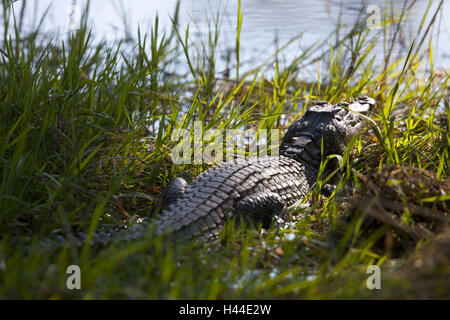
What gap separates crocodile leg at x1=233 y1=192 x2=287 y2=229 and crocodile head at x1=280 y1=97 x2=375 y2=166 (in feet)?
2.90

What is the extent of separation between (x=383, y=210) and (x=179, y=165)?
1792 millimetres

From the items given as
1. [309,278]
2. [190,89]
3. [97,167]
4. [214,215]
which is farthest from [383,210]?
[190,89]

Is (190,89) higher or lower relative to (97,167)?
higher

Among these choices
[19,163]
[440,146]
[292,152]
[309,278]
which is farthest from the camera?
[292,152]

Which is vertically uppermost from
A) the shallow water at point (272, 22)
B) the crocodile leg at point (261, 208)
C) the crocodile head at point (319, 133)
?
the shallow water at point (272, 22)

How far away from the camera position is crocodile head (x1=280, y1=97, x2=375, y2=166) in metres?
4.12

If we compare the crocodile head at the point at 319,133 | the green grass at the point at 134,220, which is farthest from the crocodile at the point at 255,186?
the green grass at the point at 134,220

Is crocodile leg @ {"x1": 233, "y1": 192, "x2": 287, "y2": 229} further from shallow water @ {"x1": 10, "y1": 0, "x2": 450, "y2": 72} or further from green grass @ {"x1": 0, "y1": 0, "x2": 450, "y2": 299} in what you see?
shallow water @ {"x1": 10, "y1": 0, "x2": 450, "y2": 72}

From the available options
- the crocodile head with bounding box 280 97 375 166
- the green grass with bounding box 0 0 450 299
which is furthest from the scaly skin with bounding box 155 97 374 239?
the green grass with bounding box 0 0 450 299

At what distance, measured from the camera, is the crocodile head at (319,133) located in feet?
13.5

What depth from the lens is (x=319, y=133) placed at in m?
4.20

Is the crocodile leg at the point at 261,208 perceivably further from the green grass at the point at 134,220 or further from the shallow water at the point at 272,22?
the shallow water at the point at 272,22
